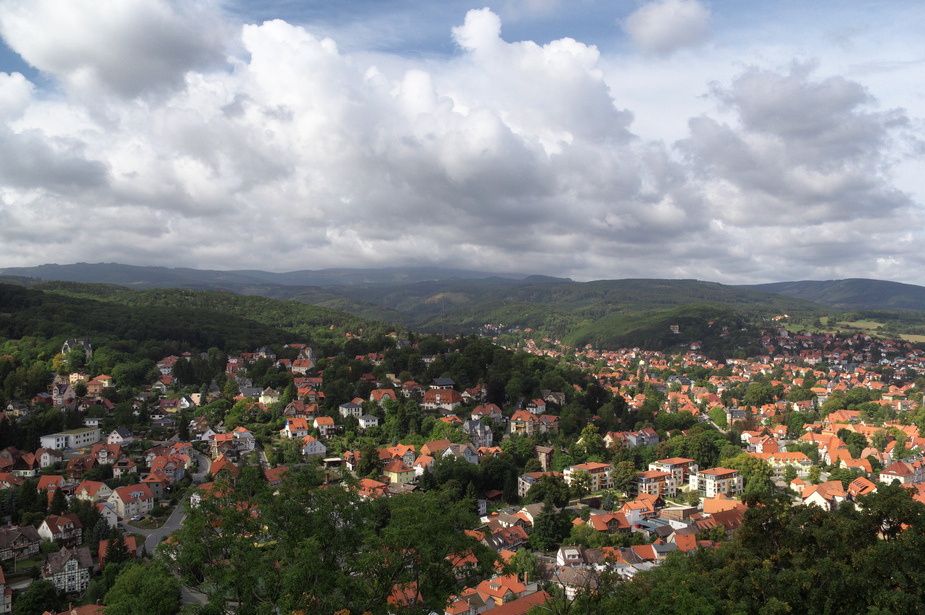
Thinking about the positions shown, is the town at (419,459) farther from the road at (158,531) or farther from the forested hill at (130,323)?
the forested hill at (130,323)

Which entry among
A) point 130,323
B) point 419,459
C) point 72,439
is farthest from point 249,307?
point 419,459

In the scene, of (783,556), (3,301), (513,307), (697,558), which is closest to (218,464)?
(697,558)

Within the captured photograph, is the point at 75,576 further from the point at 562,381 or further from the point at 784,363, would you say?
the point at 784,363

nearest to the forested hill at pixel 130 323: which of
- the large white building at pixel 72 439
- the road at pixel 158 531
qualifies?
the large white building at pixel 72 439

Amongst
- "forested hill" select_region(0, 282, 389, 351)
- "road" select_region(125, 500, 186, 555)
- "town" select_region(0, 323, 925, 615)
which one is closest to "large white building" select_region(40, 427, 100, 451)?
"town" select_region(0, 323, 925, 615)

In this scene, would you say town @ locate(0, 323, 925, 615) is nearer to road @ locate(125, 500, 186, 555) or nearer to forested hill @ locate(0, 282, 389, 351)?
road @ locate(125, 500, 186, 555)

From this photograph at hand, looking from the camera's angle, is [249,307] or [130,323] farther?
[249,307]

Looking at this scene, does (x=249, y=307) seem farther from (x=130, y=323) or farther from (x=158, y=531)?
(x=158, y=531)

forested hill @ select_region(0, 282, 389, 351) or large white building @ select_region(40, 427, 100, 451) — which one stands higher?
→ forested hill @ select_region(0, 282, 389, 351)
